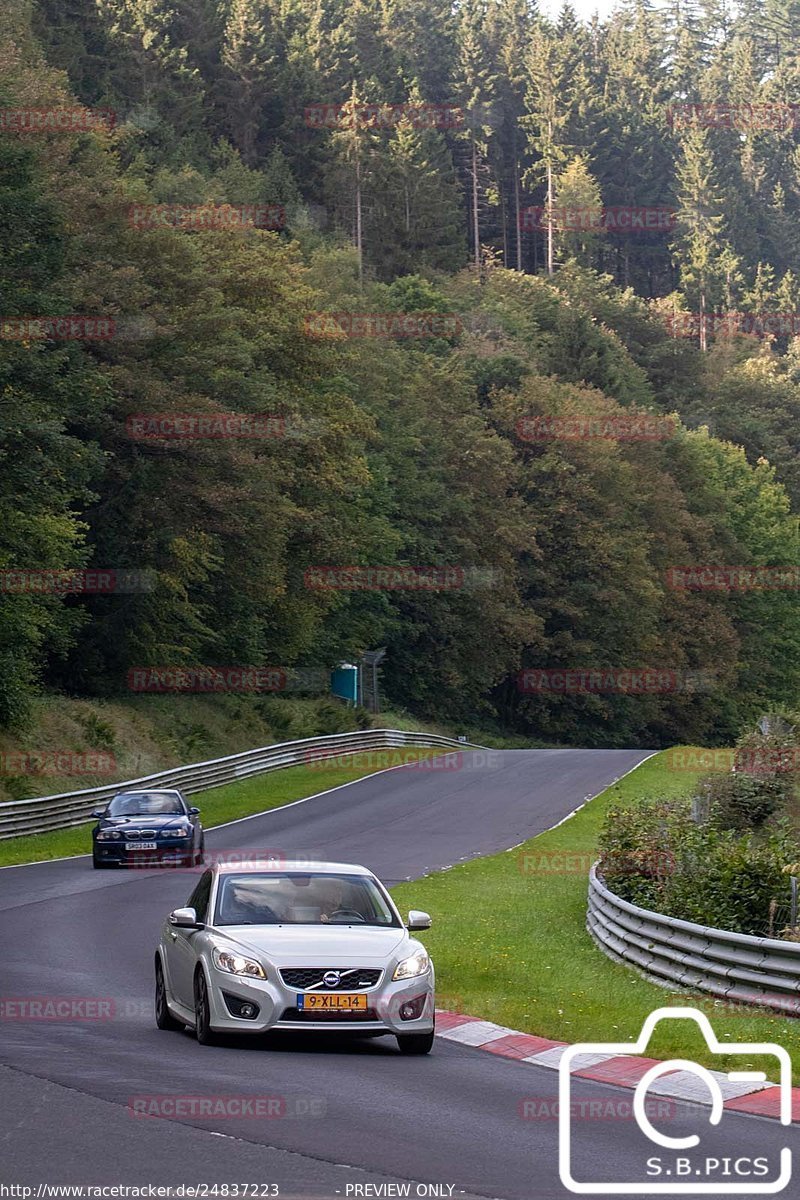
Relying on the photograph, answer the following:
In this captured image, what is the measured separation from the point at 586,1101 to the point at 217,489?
42.5 meters

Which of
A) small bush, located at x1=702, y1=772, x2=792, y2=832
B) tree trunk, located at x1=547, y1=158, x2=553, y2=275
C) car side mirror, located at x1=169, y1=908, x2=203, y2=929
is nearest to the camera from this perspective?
car side mirror, located at x1=169, y1=908, x2=203, y2=929

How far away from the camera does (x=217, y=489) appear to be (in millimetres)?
52156

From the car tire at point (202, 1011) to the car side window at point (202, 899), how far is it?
2.38 feet

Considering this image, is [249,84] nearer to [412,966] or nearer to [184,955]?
[184,955]

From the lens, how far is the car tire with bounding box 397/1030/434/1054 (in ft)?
42.1

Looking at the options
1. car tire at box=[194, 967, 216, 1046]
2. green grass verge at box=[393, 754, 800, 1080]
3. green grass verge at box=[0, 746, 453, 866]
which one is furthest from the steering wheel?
green grass verge at box=[0, 746, 453, 866]

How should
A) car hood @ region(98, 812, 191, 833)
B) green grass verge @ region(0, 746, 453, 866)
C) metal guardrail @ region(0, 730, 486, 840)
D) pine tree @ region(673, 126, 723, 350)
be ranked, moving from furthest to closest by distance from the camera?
1. pine tree @ region(673, 126, 723, 350)
2. metal guardrail @ region(0, 730, 486, 840)
3. green grass verge @ region(0, 746, 453, 866)
4. car hood @ region(98, 812, 191, 833)

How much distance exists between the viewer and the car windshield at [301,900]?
1345cm

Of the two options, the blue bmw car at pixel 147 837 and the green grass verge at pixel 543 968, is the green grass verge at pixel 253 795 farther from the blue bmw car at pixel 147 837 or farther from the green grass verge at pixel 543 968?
the green grass verge at pixel 543 968

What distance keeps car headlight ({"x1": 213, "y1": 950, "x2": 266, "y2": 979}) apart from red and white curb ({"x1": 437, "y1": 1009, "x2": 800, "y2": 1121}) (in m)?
2.24

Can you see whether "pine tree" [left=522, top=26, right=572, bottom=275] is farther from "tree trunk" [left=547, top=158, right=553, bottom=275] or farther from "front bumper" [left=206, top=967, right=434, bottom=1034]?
"front bumper" [left=206, top=967, right=434, bottom=1034]

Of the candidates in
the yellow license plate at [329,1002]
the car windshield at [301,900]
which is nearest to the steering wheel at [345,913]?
the car windshield at [301,900]

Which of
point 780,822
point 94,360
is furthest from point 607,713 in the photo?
point 780,822

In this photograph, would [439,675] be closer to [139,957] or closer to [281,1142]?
[139,957]
